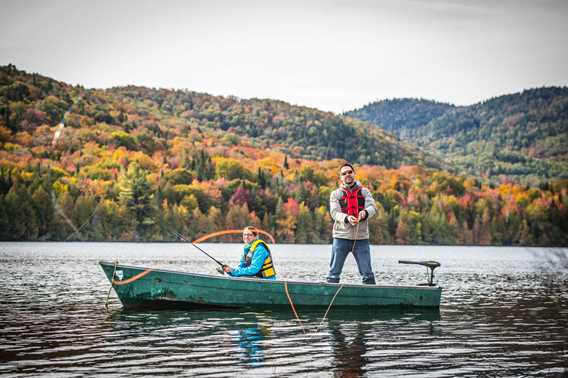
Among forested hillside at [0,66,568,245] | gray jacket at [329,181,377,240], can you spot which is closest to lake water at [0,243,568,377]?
gray jacket at [329,181,377,240]

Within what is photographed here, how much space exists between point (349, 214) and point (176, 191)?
107262mm

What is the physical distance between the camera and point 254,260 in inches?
700

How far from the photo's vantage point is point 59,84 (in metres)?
185

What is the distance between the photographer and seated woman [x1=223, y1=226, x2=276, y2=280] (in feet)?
57.7

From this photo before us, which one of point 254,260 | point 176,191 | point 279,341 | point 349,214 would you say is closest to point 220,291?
point 254,260

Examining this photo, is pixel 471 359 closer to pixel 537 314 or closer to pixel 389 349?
pixel 389 349

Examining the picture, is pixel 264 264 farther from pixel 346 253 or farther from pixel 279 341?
pixel 279 341

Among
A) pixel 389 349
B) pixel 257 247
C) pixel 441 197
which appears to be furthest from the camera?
pixel 441 197

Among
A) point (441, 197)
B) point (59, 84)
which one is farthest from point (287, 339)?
point (59, 84)

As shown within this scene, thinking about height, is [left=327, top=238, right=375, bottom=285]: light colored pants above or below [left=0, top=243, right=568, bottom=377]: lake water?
above

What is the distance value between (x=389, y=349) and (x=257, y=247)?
5.31m

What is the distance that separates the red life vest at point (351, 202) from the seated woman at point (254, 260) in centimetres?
213

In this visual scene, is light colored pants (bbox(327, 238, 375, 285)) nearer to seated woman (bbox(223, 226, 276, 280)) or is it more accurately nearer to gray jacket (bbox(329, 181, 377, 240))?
gray jacket (bbox(329, 181, 377, 240))

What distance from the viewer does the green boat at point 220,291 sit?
1770cm
